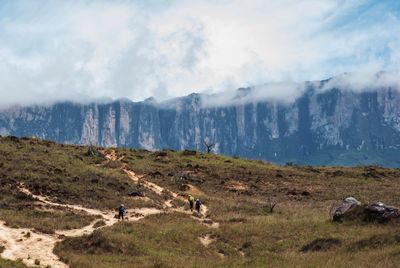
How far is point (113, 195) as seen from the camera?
212 ft

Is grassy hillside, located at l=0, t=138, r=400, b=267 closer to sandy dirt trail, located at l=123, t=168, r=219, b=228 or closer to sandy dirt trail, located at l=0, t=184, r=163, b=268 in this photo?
sandy dirt trail, located at l=0, t=184, r=163, b=268

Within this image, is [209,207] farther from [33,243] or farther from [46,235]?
[33,243]

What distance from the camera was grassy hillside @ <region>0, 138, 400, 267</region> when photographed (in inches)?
1410

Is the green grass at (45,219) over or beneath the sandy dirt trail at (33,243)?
over

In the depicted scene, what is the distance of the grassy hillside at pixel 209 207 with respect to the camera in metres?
35.8

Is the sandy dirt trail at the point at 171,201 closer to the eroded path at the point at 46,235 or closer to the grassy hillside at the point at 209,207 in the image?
the eroded path at the point at 46,235

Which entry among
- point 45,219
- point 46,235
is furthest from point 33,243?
point 45,219

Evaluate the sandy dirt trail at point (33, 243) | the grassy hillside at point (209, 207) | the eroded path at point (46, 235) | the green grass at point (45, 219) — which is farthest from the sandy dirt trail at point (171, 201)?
the green grass at point (45, 219)

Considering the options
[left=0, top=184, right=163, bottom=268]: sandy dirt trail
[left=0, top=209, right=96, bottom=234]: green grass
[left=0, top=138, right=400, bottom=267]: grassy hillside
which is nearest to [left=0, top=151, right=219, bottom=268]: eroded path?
[left=0, top=184, right=163, bottom=268]: sandy dirt trail

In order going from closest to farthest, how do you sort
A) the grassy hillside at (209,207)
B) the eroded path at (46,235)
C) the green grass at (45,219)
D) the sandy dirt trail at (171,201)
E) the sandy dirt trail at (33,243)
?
the sandy dirt trail at (33,243)
the eroded path at (46,235)
the grassy hillside at (209,207)
the green grass at (45,219)
the sandy dirt trail at (171,201)

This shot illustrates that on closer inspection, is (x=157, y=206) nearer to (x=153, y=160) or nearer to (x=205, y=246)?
(x=205, y=246)

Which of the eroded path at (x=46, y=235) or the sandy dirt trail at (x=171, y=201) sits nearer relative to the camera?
the eroded path at (x=46, y=235)

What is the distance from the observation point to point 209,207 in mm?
65875

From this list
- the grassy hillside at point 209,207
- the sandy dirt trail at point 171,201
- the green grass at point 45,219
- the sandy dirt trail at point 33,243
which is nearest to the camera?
the sandy dirt trail at point 33,243
